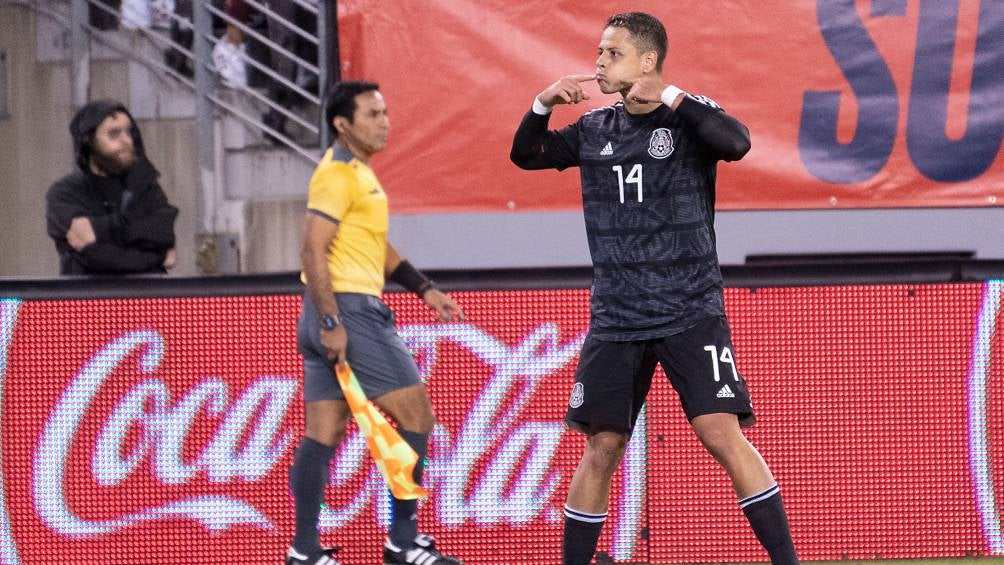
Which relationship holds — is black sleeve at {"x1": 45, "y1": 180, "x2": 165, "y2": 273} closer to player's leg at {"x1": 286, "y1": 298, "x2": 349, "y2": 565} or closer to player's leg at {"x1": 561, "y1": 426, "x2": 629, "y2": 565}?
player's leg at {"x1": 286, "y1": 298, "x2": 349, "y2": 565}

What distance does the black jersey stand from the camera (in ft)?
16.5

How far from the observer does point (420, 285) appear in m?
5.63

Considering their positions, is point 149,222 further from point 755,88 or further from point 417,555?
point 755,88

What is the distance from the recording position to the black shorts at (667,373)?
496 centimetres

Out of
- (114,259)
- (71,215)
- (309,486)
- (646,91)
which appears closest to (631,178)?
(646,91)

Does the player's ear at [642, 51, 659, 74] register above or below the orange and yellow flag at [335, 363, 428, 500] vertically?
above

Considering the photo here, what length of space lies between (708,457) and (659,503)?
0.28 m

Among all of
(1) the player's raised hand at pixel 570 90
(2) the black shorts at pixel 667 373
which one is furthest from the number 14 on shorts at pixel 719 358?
(1) the player's raised hand at pixel 570 90

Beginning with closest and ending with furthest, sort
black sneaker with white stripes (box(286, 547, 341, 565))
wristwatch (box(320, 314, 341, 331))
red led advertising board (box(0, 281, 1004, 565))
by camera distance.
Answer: wristwatch (box(320, 314, 341, 331)) → black sneaker with white stripes (box(286, 547, 341, 565)) → red led advertising board (box(0, 281, 1004, 565))

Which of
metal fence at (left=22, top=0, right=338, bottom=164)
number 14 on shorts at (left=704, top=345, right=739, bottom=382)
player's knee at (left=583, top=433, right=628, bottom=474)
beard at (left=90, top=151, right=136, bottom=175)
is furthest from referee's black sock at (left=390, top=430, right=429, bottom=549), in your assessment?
metal fence at (left=22, top=0, right=338, bottom=164)

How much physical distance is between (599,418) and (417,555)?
3.17ft

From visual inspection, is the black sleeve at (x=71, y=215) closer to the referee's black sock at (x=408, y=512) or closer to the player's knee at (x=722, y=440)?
the referee's black sock at (x=408, y=512)

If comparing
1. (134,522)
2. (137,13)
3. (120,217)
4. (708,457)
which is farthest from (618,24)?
(137,13)

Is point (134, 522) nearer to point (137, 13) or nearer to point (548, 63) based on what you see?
point (548, 63)
